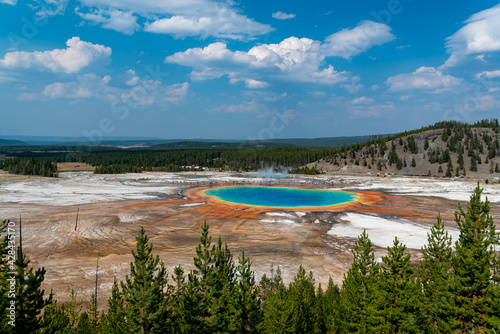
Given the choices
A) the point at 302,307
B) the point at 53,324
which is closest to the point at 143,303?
the point at 53,324

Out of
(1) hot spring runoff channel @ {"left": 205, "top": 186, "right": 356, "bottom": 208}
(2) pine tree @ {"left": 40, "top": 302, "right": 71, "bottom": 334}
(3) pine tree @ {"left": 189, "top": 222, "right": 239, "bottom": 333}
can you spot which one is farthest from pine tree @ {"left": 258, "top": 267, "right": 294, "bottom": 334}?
(1) hot spring runoff channel @ {"left": 205, "top": 186, "right": 356, "bottom": 208}

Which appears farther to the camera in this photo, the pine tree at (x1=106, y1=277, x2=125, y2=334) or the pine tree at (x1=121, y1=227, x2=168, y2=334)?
the pine tree at (x1=106, y1=277, x2=125, y2=334)

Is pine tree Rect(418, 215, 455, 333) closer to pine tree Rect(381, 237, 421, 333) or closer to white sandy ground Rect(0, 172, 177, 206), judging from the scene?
pine tree Rect(381, 237, 421, 333)

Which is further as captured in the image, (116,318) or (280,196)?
(280,196)

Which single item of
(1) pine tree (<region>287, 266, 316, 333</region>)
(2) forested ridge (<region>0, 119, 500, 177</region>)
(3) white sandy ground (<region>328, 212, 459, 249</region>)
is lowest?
(3) white sandy ground (<region>328, 212, 459, 249</region>)

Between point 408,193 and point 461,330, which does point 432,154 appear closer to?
point 408,193

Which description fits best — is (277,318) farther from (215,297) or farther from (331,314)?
(331,314)
